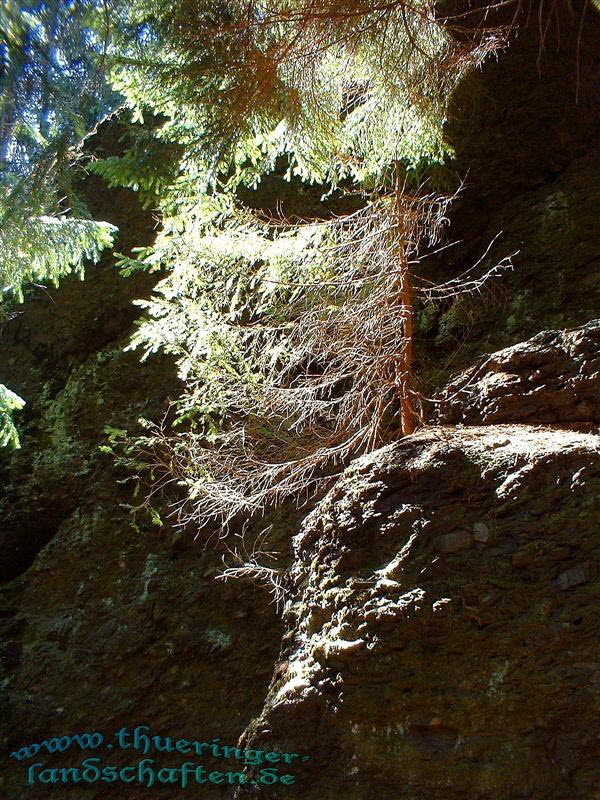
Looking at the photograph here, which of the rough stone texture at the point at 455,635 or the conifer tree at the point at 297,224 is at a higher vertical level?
the conifer tree at the point at 297,224

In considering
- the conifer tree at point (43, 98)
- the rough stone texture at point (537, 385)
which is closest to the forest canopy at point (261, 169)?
the conifer tree at point (43, 98)

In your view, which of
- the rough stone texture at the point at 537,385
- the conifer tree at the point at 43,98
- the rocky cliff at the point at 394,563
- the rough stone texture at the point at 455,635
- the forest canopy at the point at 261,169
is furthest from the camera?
the rough stone texture at the point at 537,385

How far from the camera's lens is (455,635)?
10.2 ft

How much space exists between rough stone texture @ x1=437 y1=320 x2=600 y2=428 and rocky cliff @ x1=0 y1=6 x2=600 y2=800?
0.7 inches

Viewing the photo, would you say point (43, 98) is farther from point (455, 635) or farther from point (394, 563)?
point (455, 635)

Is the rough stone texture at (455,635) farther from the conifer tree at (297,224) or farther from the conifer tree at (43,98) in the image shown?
the conifer tree at (43,98)

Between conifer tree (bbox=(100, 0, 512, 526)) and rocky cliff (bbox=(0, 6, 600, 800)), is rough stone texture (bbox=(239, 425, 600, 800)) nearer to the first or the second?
rocky cliff (bbox=(0, 6, 600, 800))

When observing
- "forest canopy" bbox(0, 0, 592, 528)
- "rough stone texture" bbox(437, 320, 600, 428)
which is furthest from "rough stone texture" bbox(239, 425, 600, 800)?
"forest canopy" bbox(0, 0, 592, 528)

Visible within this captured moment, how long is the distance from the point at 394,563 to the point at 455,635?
1.59 feet

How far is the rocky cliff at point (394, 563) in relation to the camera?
296 centimetres

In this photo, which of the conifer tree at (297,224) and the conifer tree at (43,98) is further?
the conifer tree at (297,224)

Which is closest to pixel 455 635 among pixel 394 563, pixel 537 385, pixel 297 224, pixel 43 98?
pixel 394 563

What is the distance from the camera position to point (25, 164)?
4.14 m

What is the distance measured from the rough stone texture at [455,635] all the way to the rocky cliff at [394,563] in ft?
0.03
